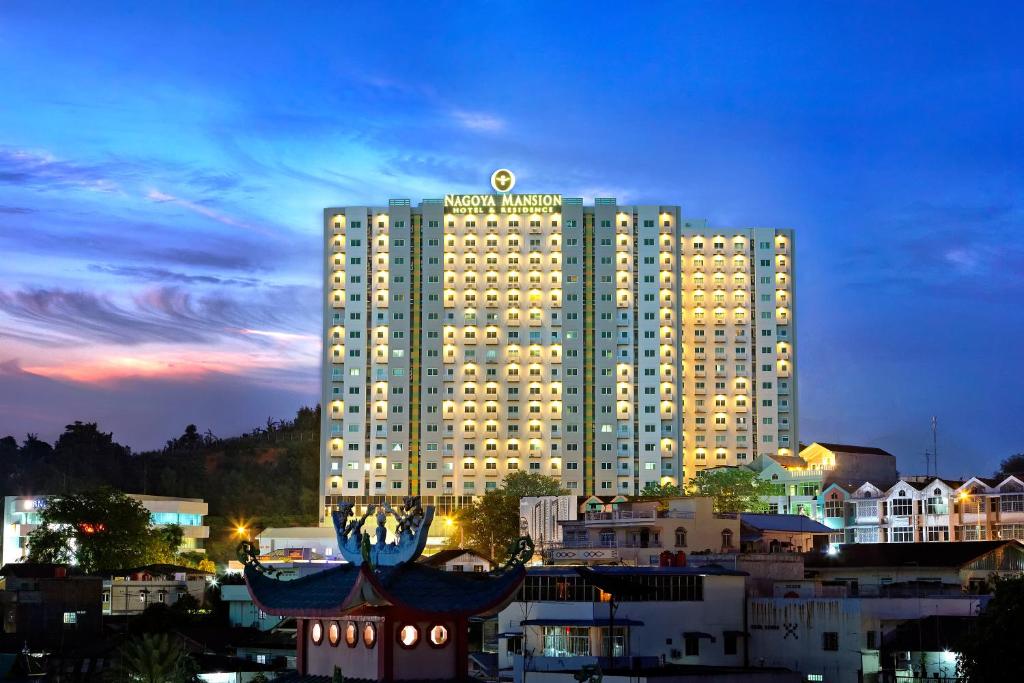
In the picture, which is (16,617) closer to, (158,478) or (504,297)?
(504,297)

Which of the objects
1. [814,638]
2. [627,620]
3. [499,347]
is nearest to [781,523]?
[814,638]

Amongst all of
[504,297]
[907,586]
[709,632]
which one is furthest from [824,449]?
[709,632]

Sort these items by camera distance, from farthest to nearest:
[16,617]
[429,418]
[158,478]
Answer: [158,478]
[429,418]
[16,617]

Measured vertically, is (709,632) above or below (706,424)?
below

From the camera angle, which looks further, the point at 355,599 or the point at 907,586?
the point at 907,586

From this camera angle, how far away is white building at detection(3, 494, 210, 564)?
13212 cm

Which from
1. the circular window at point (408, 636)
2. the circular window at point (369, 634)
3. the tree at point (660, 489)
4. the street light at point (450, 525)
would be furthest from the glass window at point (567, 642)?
the tree at point (660, 489)

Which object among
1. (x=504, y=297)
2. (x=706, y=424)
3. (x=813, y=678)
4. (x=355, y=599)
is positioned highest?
(x=504, y=297)

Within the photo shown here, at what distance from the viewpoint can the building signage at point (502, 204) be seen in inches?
6260

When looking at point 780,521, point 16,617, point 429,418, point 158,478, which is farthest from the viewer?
point 158,478

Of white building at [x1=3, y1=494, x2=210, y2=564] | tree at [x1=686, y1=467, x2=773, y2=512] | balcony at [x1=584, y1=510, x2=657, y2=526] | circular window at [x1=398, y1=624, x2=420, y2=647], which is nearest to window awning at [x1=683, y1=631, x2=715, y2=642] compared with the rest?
balcony at [x1=584, y1=510, x2=657, y2=526]

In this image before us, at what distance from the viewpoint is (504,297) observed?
15888cm

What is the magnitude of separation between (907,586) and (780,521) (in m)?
29.1

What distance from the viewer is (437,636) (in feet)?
106
